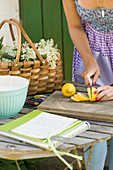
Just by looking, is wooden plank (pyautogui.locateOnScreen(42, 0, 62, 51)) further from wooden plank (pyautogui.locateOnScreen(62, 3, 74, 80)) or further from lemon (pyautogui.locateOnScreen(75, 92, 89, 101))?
lemon (pyautogui.locateOnScreen(75, 92, 89, 101))

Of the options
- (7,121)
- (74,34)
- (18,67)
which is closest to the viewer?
(7,121)

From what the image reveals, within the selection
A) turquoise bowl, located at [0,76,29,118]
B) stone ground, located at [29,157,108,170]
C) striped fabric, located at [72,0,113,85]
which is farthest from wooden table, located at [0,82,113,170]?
stone ground, located at [29,157,108,170]

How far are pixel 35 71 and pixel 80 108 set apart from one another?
0.40 m

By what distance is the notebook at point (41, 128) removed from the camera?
1.12 meters

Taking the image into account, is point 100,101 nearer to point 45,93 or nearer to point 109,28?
point 45,93

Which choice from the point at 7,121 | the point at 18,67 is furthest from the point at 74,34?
the point at 7,121

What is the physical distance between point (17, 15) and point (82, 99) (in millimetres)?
1889

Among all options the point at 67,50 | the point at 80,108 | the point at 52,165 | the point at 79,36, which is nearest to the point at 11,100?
the point at 80,108

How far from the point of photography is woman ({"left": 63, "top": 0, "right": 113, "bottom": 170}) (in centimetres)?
178

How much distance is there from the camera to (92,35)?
190cm

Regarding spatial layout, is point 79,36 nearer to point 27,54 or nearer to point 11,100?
point 27,54

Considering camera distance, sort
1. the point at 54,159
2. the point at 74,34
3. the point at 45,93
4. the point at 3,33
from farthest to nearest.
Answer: the point at 3,33, the point at 54,159, the point at 74,34, the point at 45,93

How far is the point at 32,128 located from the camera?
1201 millimetres

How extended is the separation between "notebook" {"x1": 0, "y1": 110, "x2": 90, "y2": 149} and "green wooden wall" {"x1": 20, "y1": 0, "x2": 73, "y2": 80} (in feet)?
5.80
